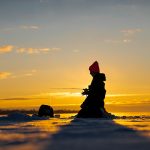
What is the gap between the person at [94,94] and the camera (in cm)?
5919

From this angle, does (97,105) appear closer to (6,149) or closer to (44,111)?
(44,111)

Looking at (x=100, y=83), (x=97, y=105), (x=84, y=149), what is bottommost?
(x=84, y=149)

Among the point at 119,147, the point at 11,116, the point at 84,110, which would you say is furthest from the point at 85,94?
the point at 119,147

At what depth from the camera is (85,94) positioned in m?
60.0

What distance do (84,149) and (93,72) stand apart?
4985cm

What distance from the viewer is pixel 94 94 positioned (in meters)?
59.8

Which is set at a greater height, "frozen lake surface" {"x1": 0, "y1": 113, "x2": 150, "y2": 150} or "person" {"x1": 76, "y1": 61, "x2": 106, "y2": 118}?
"person" {"x1": 76, "y1": 61, "x2": 106, "y2": 118}

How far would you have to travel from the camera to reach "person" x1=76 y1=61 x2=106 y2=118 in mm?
59188

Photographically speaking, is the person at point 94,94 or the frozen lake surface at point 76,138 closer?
the frozen lake surface at point 76,138

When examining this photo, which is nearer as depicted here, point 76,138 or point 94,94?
point 76,138

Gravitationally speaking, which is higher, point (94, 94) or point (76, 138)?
point (94, 94)

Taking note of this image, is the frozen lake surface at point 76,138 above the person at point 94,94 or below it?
below

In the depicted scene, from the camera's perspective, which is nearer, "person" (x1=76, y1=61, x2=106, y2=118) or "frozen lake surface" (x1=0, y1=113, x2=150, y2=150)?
"frozen lake surface" (x1=0, y1=113, x2=150, y2=150)

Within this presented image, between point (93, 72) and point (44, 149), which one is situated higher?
point (93, 72)
